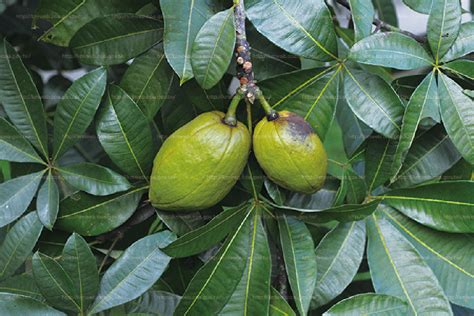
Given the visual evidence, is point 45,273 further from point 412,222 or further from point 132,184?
point 412,222

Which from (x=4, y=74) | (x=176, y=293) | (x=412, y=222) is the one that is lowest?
(x=176, y=293)

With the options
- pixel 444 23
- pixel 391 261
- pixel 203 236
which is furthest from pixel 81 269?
pixel 444 23

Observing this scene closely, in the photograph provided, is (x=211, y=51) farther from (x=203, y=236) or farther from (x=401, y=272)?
(x=401, y=272)

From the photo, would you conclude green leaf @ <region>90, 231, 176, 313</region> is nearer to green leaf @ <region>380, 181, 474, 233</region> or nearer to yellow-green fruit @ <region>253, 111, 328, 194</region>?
yellow-green fruit @ <region>253, 111, 328, 194</region>

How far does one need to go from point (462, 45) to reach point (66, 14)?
1.59 ft

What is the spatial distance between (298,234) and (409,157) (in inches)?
7.2

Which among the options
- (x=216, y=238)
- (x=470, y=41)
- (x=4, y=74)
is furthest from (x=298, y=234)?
(x=4, y=74)

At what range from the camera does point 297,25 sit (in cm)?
78

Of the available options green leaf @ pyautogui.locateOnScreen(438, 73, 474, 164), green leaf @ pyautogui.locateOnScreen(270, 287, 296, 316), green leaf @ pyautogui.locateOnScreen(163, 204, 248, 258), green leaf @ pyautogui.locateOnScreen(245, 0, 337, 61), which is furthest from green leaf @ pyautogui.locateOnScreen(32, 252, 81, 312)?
green leaf @ pyautogui.locateOnScreen(438, 73, 474, 164)

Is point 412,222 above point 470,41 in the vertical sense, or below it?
below

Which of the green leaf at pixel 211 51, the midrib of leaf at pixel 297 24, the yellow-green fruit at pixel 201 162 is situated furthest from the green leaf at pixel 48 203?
the midrib of leaf at pixel 297 24

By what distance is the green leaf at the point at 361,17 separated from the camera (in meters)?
0.78

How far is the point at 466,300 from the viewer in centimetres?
80

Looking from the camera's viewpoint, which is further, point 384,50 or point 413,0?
point 413,0
